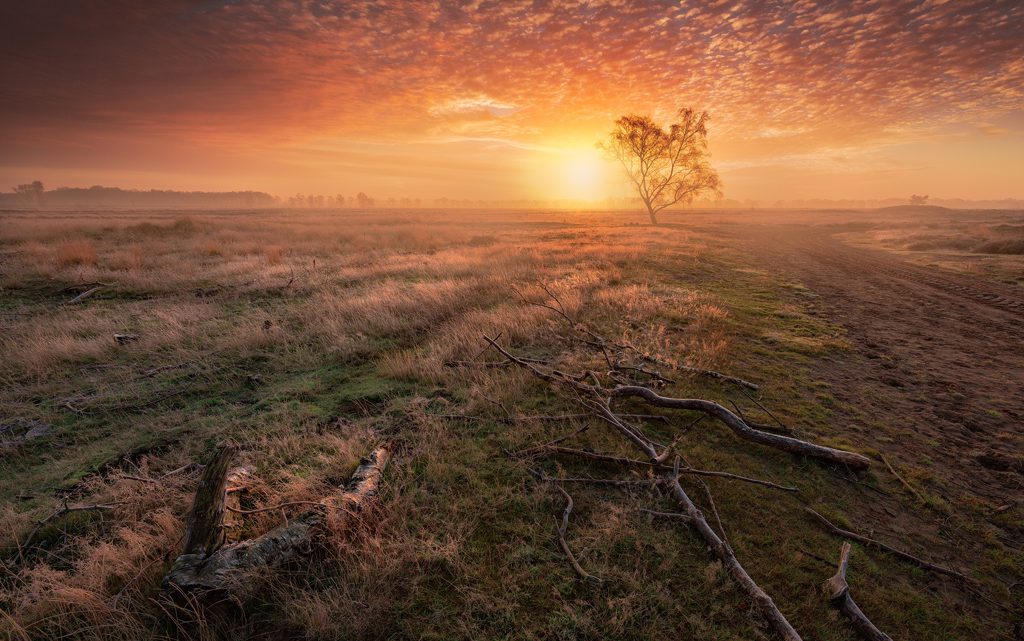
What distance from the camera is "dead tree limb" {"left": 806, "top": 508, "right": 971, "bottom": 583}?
9.32 ft

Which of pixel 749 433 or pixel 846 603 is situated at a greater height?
pixel 749 433

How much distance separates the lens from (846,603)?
2.56 meters

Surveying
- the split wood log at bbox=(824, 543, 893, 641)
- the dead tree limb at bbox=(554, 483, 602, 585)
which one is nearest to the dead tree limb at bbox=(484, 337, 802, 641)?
the split wood log at bbox=(824, 543, 893, 641)

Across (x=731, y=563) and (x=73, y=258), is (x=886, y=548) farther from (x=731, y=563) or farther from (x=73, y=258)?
(x=73, y=258)

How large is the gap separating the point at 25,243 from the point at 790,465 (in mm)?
36640

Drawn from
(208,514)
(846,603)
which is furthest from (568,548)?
(208,514)

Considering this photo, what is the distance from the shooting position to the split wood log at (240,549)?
2.54 m

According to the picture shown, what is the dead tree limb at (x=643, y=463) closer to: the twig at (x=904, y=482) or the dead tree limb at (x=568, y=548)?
the dead tree limb at (x=568, y=548)

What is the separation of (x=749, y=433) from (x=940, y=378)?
15.3 feet

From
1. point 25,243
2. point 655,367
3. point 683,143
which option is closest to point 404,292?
point 655,367

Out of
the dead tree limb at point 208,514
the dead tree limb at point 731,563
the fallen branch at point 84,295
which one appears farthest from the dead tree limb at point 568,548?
the fallen branch at point 84,295

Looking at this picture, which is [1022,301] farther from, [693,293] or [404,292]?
[404,292]

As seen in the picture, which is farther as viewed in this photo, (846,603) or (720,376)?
(720,376)

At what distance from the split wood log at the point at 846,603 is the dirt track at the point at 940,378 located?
205 centimetres
